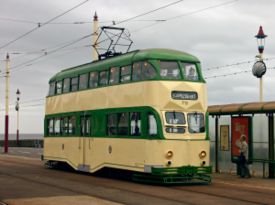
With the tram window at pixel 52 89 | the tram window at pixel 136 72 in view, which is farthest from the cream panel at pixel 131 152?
the tram window at pixel 52 89

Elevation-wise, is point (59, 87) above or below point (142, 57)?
below

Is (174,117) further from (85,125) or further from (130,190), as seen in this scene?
(85,125)

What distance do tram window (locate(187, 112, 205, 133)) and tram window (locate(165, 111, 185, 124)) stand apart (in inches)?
10.9

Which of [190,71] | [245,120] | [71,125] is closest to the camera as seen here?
[190,71]

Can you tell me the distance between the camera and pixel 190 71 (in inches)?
806

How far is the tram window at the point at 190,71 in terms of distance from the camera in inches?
797

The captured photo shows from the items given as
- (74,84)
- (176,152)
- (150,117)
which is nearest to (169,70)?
(150,117)

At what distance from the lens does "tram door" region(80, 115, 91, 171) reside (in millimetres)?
23734

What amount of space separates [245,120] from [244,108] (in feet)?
2.18

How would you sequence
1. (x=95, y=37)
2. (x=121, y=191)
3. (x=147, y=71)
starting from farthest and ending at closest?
(x=95, y=37)
(x=147, y=71)
(x=121, y=191)

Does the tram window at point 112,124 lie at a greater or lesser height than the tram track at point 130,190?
greater

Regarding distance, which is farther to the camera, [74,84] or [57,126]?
[57,126]

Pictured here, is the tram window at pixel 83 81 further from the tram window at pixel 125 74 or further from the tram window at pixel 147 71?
the tram window at pixel 147 71

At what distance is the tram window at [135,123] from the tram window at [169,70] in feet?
5.32
